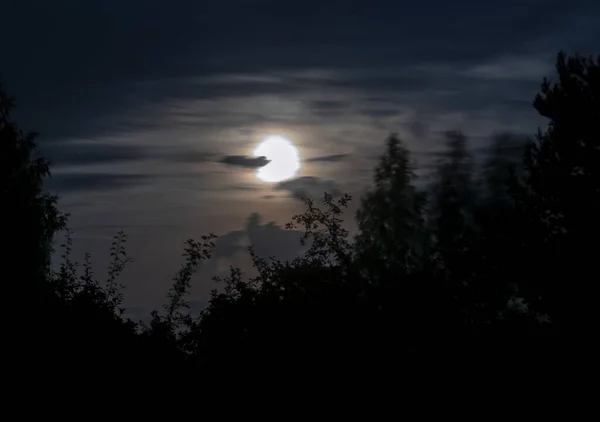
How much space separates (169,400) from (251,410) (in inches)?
79.7

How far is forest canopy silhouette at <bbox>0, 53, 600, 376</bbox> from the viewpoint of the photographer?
27312mm

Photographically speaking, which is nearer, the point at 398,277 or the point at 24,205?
the point at 398,277

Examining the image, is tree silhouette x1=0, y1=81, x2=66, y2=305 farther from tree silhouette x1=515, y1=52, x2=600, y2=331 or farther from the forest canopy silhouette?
tree silhouette x1=515, y1=52, x2=600, y2=331

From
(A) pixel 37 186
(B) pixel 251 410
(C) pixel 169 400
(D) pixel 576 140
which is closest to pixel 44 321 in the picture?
(C) pixel 169 400

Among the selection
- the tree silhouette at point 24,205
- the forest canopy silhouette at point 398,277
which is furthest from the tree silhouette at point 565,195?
the tree silhouette at point 24,205

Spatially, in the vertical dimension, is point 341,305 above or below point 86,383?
above

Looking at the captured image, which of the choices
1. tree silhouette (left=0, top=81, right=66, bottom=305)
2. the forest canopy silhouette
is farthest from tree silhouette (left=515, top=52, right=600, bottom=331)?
tree silhouette (left=0, top=81, right=66, bottom=305)

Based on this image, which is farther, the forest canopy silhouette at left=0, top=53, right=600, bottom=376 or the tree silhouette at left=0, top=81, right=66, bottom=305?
the tree silhouette at left=0, top=81, right=66, bottom=305

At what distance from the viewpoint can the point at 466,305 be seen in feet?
104

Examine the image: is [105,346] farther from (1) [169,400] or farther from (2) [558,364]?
(2) [558,364]

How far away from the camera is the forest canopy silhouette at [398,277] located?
27312mm

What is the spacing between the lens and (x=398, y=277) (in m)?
30.0

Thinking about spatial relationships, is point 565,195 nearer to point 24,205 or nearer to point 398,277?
point 398,277

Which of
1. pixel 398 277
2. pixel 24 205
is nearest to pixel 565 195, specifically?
pixel 398 277
